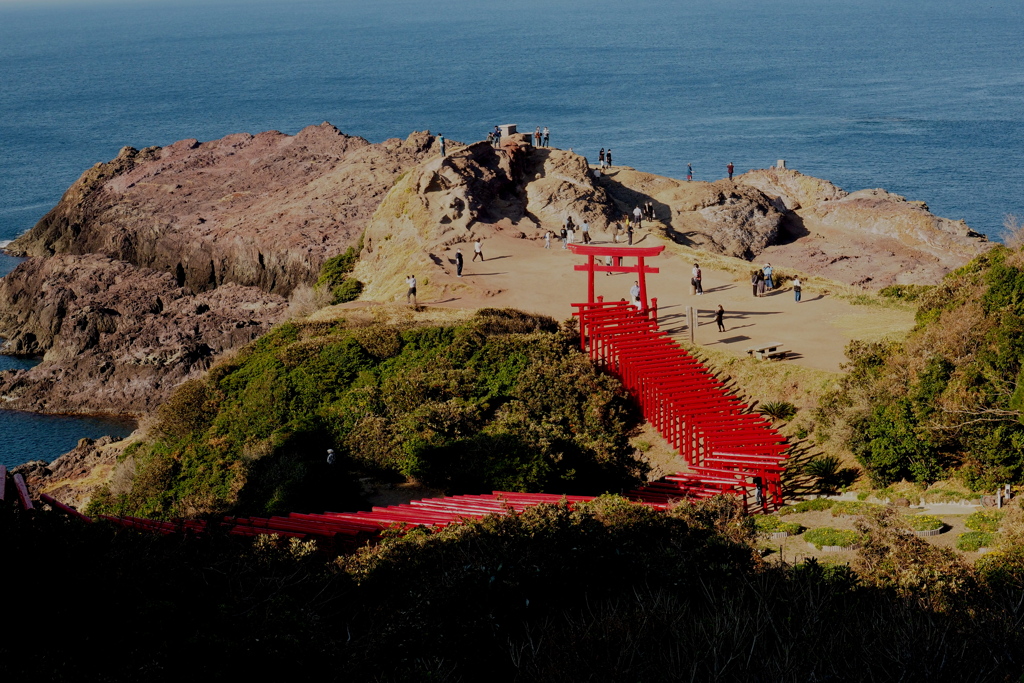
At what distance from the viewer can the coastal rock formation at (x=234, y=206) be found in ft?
190

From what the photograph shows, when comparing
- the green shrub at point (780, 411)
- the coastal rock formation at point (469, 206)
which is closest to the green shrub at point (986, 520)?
Answer: the green shrub at point (780, 411)

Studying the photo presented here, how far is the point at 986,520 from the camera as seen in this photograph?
1730 centimetres

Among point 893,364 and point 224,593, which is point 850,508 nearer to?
point 893,364

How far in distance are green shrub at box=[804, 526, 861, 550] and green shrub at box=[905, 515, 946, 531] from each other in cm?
102

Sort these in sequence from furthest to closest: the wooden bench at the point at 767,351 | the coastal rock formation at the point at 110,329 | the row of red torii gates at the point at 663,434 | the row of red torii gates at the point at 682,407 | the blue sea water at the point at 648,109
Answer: the blue sea water at the point at 648,109 → the coastal rock formation at the point at 110,329 → the wooden bench at the point at 767,351 → the row of red torii gates at the point at 682,407 → the row of red torii gates at the point at 663,434

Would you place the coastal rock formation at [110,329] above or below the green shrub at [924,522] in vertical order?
below

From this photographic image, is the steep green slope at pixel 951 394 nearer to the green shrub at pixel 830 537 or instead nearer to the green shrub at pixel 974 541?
the green shrub at pixel 974 541

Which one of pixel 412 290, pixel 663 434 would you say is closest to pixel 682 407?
pixel 663 434

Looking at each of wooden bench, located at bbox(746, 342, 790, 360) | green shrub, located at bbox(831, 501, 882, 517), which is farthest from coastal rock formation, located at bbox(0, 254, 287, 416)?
green shrub, located at bbox(831, 501, 882, 517)

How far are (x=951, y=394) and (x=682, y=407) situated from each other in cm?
705

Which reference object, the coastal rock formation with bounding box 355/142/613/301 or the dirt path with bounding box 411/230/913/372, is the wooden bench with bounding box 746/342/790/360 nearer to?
the dirt path with bounding box 411/230/913/372

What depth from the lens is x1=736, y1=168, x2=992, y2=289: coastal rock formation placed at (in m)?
52.7

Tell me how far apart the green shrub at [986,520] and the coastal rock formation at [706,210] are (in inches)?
1332

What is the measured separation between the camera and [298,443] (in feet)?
90.6
